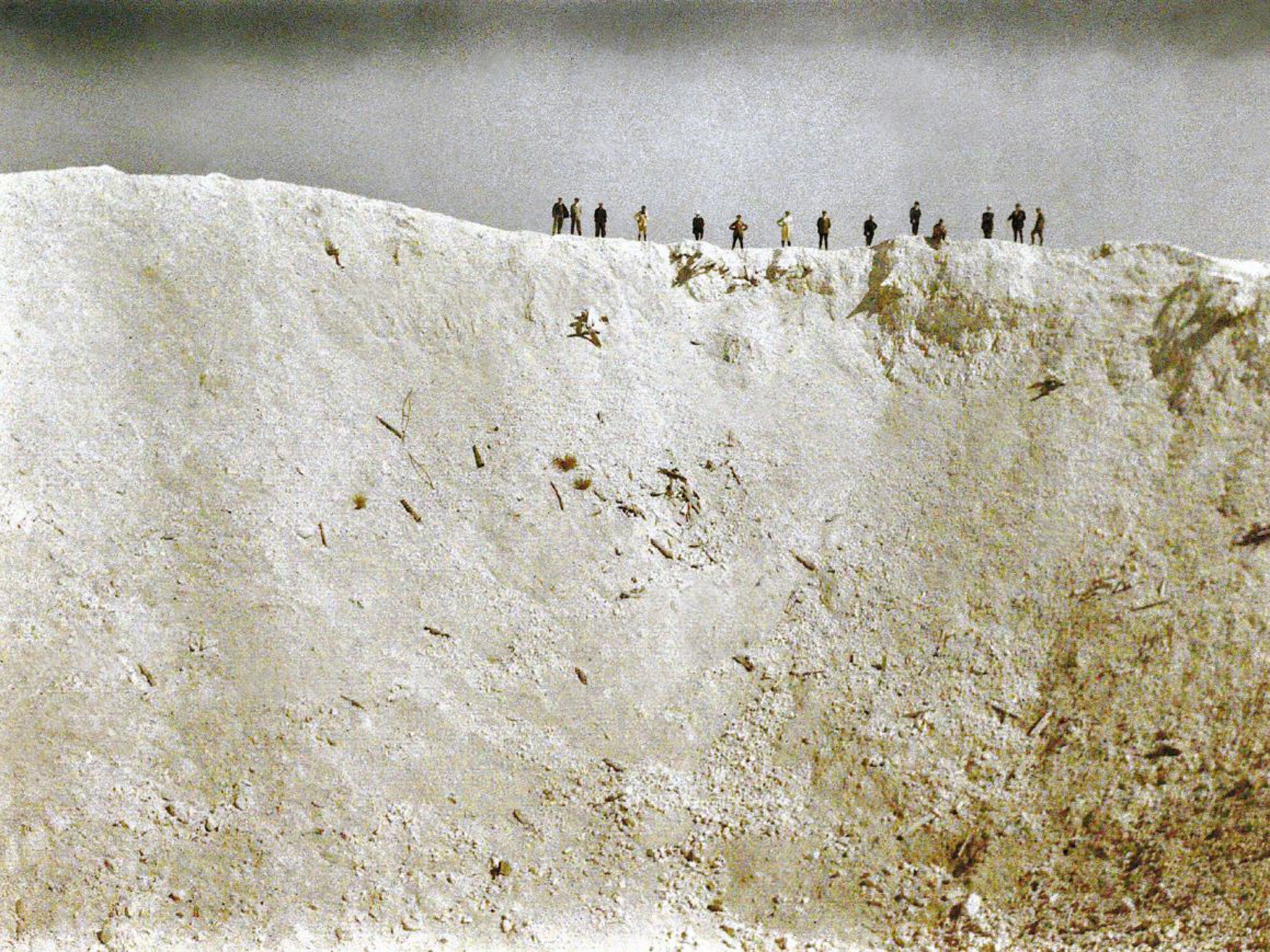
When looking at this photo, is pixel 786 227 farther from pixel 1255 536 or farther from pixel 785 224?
pixel 1255 536

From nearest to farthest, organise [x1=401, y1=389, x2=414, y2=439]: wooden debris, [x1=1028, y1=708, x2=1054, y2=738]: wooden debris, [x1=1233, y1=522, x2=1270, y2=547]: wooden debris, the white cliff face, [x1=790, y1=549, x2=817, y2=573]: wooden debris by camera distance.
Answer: the white cliff face, [x1=1028, y1=708, x2=1054, y2=738]: wooden debris, [x1=1233, y1=522, x2=1270, y2=547]: wooden debris, [x1=790, y1=549, x2=817, y2=573]: wooden debris, [x1=401, y1=389, x2=414, y2=439]: wooden debris

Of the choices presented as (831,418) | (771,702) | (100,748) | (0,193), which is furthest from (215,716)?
(831,418)

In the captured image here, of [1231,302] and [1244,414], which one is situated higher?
[1231,302]

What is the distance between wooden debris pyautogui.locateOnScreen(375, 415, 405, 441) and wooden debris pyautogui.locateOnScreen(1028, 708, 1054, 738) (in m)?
14.7

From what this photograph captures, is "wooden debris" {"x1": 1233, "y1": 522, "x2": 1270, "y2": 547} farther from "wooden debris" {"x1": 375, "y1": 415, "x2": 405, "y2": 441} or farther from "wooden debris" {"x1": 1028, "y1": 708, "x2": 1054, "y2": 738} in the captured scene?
"wooden debris" {"x1": 375, "y1": 415, "x2": 405, "y2": 441}

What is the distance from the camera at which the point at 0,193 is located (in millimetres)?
20328

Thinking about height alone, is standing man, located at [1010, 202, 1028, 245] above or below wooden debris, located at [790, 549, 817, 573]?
above

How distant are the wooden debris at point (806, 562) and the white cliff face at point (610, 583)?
0.12 m

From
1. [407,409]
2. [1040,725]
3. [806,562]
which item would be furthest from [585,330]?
[1040,725]

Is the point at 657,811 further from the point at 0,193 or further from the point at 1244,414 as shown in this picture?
the point at 0,193

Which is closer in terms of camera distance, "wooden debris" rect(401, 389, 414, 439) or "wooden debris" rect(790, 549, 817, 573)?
"wooden debris" rect(790, 549, 817, 573)

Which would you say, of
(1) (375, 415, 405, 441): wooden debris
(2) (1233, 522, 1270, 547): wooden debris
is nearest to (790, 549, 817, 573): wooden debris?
(2) (1233, 522, 1270, 547): wooden debris

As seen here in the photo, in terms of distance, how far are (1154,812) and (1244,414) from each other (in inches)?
365

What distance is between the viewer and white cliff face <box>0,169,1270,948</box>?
53.3 feet
